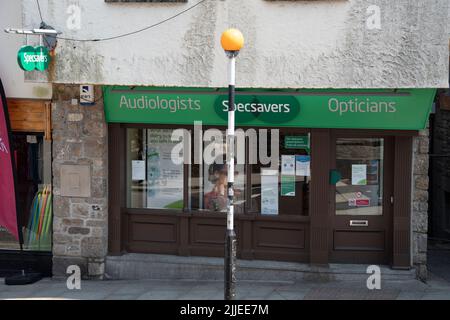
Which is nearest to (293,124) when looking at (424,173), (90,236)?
(424,173)

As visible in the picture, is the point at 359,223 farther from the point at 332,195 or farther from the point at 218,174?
the point at 218,174

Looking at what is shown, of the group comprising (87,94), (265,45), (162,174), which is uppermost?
(265,45)

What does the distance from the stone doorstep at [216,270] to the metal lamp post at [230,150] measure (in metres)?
2.23

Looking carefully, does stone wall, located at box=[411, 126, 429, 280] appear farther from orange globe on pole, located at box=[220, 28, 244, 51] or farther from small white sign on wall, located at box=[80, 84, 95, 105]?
small white sign on wall, located at box=[80, 84, 95, 105]

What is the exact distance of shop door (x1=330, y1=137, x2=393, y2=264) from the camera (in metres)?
10.7

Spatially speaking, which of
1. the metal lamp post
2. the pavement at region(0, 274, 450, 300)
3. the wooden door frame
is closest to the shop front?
the wooden door frame

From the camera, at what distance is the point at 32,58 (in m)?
9.95

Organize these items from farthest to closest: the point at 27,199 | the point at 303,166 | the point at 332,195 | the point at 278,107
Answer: the point at 27,199 < the point at 303,166 < the point at 332,195 < the point at 278,107

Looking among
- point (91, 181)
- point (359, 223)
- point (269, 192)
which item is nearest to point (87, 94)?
point (91, 181)

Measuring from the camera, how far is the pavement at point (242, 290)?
9844 mm

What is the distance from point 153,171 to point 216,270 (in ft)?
6.66

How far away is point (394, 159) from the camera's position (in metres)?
10.5

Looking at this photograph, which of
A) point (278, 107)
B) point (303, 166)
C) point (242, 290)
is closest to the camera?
point (242, 290)
